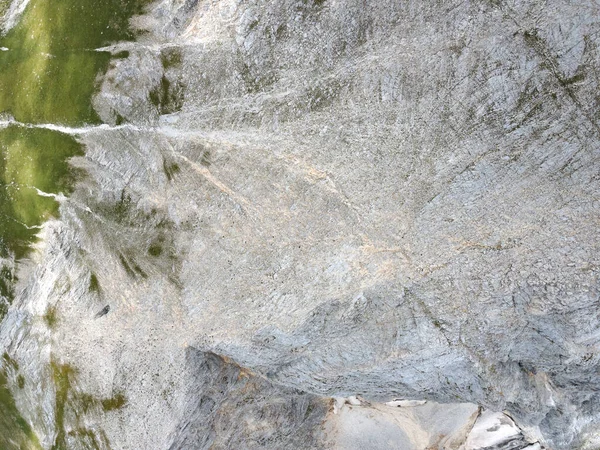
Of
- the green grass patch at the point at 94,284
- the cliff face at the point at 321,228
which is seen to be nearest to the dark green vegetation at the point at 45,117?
the green grass patch at the point at 94,284

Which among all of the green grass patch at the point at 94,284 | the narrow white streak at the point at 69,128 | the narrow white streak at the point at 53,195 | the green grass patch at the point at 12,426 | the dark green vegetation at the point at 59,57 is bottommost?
the green grass patch at the point at 12,426

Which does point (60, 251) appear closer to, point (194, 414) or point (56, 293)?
point (56, 293)

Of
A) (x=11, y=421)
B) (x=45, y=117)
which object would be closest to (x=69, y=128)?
(x=45, y=117)

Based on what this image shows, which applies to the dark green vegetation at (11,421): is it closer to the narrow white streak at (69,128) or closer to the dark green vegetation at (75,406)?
the dark green vegetation at (75,406)

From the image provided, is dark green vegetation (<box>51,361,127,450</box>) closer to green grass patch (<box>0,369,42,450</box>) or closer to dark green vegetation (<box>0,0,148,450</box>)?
dark green vegetation (<box>0,0,148,450</box>)

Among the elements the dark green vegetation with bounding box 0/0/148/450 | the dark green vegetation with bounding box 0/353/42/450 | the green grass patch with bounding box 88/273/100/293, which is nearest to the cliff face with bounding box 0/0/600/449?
the green grass patch with bounding box 88/273/100/293

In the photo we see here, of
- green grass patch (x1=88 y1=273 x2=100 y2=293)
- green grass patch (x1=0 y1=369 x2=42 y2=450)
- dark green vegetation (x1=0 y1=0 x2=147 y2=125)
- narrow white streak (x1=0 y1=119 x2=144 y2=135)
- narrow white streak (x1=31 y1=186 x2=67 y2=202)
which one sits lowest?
green grass patch (x1=0 y1=369 x2=42 y2=450)

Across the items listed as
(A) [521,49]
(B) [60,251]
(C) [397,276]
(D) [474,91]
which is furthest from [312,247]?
(B) [60,251]

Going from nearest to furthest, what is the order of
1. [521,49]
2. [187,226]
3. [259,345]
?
[521,49]
[259,345]
[187,226]

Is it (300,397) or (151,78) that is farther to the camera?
(300,397)
